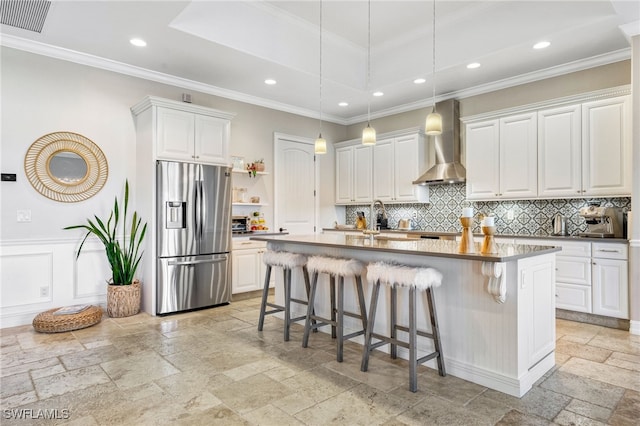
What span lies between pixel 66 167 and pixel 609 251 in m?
5.85

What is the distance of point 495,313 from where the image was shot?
242 centimetres

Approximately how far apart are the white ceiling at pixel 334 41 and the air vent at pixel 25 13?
73 millimetres

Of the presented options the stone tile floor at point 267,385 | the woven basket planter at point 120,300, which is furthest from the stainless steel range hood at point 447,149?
the woven basket planter at point 120,300

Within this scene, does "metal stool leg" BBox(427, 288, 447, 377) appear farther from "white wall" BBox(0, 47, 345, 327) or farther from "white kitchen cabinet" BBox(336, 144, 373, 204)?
"white kitchen cabinet" BBox(336, 144, 373, 204)

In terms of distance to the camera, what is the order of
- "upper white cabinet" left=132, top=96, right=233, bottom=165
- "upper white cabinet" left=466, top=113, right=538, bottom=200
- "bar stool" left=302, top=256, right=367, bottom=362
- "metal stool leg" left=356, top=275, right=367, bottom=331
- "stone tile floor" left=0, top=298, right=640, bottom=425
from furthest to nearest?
1. "upper white cabinet" left=466, top=113, right=538, bottom=200
2. "upper white cabinet" left=132, top=96, right=233, bottom=165
3. "metal stool leg" left=356, top=275, right=367, bottom=331
4. "bar stool" left=302, top=256, right=367, bottom=362
5. "stone tile floor" left=0, top=298, right=640, bottom=425

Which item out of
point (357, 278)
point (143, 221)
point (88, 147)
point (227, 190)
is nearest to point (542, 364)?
point (357, 278)

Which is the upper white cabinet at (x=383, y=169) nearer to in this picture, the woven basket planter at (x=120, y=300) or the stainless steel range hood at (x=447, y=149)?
the stainless steel range hood at (x=447, y=149)

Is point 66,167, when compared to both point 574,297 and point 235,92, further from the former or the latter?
point 574,297

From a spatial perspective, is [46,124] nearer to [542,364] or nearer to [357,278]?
[357,278]

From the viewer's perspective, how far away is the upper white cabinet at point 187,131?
426 cm

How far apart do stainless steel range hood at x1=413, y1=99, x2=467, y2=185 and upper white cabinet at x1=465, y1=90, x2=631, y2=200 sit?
285mm

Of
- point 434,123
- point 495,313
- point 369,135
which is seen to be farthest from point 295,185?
point 495,313

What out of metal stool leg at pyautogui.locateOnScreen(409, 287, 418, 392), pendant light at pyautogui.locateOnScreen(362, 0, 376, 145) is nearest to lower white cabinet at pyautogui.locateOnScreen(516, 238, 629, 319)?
pendant light at pyautogui.locateOnScreen(362, 0, 376, 145)

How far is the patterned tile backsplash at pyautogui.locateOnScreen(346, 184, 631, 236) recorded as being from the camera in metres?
4.36
